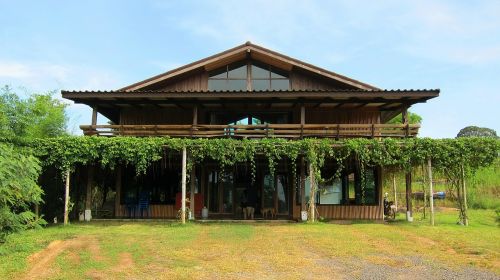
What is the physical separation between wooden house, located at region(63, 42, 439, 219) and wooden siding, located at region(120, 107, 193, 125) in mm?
46

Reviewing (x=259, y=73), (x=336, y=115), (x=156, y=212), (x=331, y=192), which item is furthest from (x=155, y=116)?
(x=331, y=192)

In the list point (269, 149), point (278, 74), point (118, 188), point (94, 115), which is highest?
point (278, 74)

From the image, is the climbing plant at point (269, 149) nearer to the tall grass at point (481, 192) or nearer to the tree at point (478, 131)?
the tall grass at point (481, 192)

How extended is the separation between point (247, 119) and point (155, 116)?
4222 millimetres

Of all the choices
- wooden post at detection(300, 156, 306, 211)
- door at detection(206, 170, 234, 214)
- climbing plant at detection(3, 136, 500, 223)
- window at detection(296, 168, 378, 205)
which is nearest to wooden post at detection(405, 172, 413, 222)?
window at detection(296, 168, 378, 205)

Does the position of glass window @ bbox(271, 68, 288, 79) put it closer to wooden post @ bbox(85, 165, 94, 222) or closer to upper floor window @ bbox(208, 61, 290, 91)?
upper floor window @ bbox(208, 61, 290, 91)

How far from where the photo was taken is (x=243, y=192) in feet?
67.4

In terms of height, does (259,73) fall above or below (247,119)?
above

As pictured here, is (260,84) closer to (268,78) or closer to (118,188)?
(268,78)

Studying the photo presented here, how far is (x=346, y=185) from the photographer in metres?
19.9

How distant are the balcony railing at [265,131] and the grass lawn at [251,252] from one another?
4.03 meters

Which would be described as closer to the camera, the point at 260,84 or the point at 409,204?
the point at 409,204

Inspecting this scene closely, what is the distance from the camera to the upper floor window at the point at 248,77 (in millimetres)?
20750

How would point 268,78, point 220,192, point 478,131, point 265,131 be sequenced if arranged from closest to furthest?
point 265,131 → point 220,192 → point 268,78 → point 478,131
